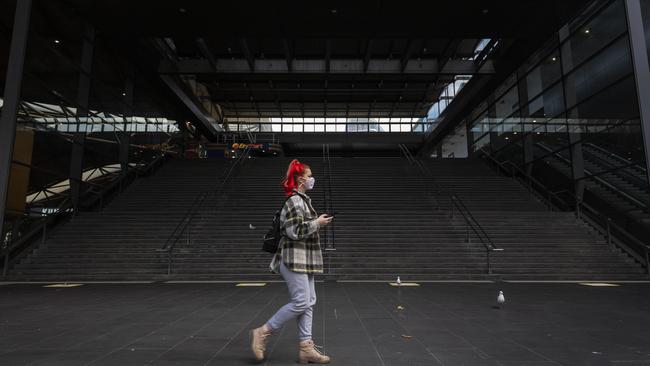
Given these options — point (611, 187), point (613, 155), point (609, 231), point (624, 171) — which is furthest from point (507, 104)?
point (609, 231)

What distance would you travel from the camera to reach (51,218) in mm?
A: 12664

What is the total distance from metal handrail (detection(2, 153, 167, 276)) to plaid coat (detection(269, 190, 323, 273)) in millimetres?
10611

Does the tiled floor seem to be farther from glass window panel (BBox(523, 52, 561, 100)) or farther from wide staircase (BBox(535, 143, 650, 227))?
glass window panel (BBox(523, 52, 561, 100))

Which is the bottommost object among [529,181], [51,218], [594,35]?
[51,218]

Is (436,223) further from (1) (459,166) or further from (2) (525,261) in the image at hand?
(1) (459,166)

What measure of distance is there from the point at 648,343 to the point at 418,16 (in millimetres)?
12441

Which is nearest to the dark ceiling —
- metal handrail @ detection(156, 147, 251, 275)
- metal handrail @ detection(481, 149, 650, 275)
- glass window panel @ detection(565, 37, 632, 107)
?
glass window panel @ detection(565, 37, 632, 107)

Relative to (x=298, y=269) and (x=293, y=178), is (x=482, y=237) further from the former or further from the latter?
(x=298, y=269)

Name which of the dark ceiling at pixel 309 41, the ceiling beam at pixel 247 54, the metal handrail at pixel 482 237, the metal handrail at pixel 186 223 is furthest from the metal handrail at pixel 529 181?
the ceiling beam at pixel 247 54

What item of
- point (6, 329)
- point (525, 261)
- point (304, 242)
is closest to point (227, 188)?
point (525, 261)

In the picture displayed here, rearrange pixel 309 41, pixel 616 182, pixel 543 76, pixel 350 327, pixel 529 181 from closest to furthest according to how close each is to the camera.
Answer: pixel 350 327 < pixel 616 182 < pixel 543 76 < pixel 529 181 < pixel 309 41

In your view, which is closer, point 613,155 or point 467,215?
point 613,155

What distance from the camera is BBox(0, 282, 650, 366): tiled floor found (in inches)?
135

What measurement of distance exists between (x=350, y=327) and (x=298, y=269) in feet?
5.97
